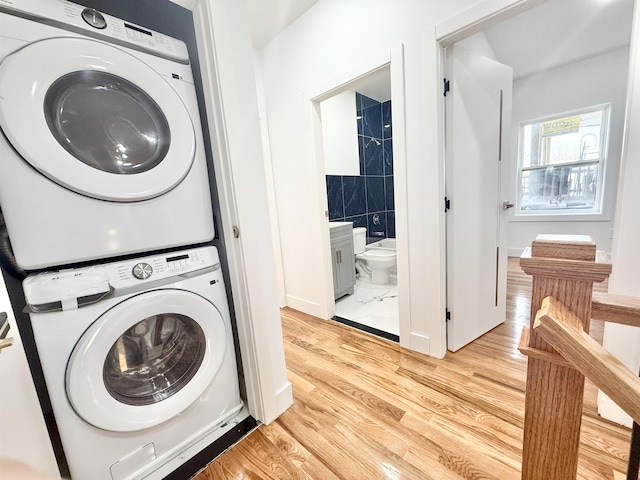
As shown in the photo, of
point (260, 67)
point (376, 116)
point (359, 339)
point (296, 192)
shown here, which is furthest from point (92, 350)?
point (376, 116)

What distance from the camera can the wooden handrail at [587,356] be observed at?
34 centimetres

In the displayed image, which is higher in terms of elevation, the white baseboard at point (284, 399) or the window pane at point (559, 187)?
the window pane at point (559, 187)

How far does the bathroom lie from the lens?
8.30 ft

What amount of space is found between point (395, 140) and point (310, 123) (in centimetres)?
79

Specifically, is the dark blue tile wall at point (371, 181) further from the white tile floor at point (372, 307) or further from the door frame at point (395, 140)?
the door frame at point (395, 140)

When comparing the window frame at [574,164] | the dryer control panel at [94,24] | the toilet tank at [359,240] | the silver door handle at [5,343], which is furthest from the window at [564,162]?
the silver door handle at [5,343]

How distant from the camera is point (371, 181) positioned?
12.4 feet

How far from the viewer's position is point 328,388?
1.50m

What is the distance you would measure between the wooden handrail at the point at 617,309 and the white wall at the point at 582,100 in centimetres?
390

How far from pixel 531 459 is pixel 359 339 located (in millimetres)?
1499

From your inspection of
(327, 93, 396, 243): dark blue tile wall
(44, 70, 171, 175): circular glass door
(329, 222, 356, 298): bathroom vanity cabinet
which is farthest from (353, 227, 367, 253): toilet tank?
(44, 70, 171, 175): circular glass door

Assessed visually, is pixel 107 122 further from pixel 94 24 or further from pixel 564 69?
pixel 564 69

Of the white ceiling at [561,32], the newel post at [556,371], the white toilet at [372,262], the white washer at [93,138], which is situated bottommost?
the white toilet at [372,262]

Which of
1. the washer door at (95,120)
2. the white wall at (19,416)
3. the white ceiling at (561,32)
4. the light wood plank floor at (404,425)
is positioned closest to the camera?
the white wall at (19,416)
